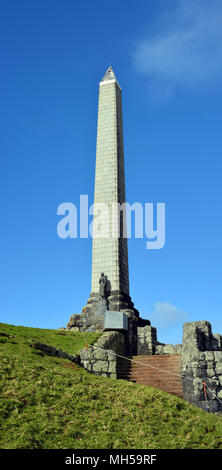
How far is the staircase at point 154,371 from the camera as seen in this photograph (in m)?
20.1

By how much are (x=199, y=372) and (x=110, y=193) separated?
18.1 meters

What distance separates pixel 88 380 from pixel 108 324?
11946 mm

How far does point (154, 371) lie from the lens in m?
21.6

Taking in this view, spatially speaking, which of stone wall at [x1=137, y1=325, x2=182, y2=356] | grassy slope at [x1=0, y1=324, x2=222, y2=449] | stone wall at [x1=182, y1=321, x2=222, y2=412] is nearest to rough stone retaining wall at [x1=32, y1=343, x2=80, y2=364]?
grassy slope at [x1=0, y1=324, x2=222, y2=449]

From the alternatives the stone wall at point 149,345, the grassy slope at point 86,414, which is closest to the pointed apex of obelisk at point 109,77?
the stone wall at point 149,345

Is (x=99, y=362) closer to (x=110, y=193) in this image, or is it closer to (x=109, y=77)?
(x=110, y=193)

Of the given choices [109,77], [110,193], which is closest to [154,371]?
[110,193]

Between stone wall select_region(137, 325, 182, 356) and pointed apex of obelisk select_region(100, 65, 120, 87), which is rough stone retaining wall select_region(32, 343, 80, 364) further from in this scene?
pointed apex of obelisk select_region(100, 65, 120, 87)

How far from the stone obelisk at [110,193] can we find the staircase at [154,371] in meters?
7.75

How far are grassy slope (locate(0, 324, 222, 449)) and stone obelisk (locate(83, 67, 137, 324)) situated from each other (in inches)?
625

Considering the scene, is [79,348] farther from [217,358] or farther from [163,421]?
[163,421]

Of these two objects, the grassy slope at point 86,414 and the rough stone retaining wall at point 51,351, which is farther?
the rough stone retaining wall at point 51,351

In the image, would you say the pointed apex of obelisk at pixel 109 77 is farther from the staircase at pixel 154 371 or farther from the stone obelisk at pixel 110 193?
the staircase at pixel 154 371
